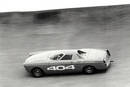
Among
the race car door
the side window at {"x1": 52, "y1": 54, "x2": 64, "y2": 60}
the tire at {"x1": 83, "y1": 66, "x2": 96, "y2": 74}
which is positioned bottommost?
the tire at {"x1": 83, "y1": 66, "x2": 96, "y2": 74}

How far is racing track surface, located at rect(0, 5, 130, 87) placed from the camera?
1998 cm

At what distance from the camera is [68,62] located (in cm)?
2045

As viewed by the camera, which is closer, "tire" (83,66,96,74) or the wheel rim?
"tire" (83,66,96,74)

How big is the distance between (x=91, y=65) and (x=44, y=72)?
2.06m

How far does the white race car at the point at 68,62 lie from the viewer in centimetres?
2020

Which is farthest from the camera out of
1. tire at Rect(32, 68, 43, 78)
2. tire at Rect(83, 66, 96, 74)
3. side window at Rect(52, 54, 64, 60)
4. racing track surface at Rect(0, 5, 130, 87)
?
tire at Rect(32, 68, 43, 78)

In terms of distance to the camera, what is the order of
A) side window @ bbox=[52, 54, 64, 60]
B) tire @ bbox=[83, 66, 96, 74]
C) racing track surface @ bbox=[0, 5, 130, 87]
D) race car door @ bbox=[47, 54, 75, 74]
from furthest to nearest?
side window @ bbox=[52, 54, 64, 60]
race car door @ bbox=[47, 54, 75, 74]
tire @ bbox=[83, 66, 96, 74]
racing track surface @ bbox=[0, 5, 130, 87]

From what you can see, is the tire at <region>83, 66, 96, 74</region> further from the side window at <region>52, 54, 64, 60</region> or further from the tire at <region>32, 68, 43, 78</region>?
the tire at <region>32, 68, 43, 78</region>

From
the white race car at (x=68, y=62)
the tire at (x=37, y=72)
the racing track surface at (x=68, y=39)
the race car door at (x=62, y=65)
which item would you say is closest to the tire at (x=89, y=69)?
the white race car at (x=68, y=62)


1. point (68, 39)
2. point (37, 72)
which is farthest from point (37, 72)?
point (68, 39)

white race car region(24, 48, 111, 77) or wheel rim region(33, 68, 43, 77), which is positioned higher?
white race car region(24, 48, 111, 77)

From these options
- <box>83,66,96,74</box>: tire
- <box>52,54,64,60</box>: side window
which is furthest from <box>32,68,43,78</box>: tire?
<box>83,66,96,74</box>: tire

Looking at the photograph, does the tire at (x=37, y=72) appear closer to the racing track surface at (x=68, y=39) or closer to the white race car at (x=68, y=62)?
the white race car at (x=68, y=62)

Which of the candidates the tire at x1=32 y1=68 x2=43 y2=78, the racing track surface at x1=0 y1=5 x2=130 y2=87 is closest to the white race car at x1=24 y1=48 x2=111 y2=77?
the tire at x1=32 y1=68 x2=43 y2=78
